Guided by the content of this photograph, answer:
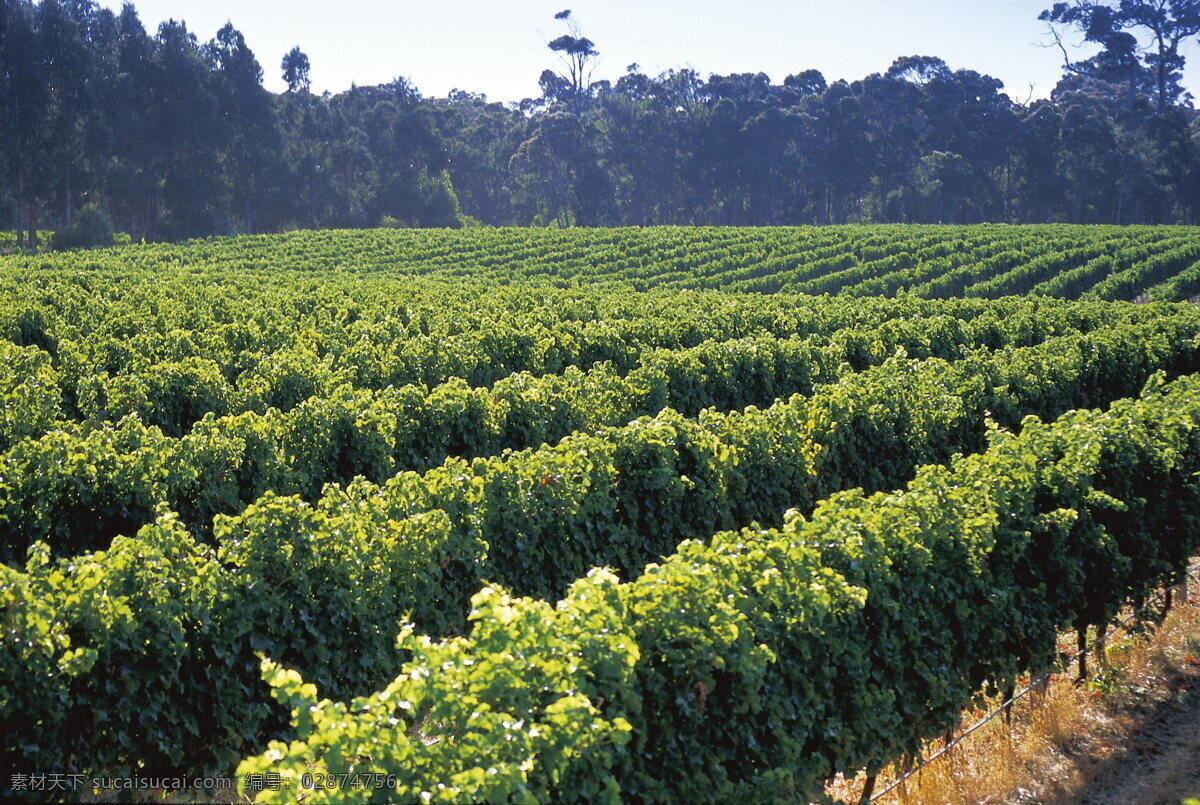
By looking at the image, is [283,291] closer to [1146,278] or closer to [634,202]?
[1146,278]

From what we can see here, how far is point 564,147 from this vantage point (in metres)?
90.3

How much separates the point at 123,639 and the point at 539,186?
91.0m

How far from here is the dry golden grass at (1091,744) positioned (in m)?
6.79

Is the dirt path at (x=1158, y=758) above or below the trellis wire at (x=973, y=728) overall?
below

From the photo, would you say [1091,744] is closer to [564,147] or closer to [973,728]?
[973,728]

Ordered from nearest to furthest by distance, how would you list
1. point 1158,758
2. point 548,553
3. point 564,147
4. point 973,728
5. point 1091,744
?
1. point 973,728
2. point 1158,758
3. point 1091,744
4. point 548,553
5. point 564,147

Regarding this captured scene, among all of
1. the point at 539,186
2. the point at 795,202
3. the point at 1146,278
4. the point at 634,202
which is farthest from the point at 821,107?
the point at 1146,278

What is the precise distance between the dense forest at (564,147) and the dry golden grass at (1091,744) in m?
61.8

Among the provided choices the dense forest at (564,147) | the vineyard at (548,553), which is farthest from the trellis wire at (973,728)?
the dense forest at (564,147)

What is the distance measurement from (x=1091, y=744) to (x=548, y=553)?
4525 mm

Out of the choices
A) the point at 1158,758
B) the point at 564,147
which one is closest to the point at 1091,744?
the point at 1158,758

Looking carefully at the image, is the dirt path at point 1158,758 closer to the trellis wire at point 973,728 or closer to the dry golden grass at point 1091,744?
the dry golden grass at point 1091,744

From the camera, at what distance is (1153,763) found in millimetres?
7219

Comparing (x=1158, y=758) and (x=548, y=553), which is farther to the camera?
(x=548, y=553)
